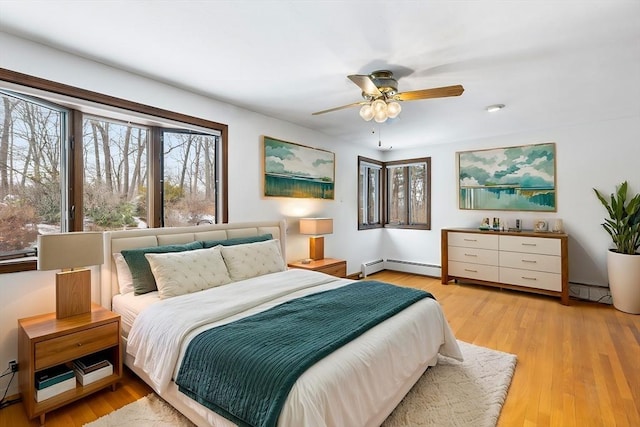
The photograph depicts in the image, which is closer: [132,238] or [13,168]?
[13,168]

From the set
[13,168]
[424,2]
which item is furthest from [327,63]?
[13,168]

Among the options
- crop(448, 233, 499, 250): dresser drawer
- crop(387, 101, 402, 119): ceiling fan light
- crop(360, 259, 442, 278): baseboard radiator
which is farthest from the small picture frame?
crop(387, 101, 402, 119): ceiling fan light

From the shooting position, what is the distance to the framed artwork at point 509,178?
14.9 feet

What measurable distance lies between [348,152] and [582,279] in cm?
393

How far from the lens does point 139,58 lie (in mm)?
2424

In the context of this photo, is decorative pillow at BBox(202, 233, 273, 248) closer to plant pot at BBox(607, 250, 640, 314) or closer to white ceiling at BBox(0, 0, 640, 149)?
white ceiling at BBox(0, 0, 640, 149)

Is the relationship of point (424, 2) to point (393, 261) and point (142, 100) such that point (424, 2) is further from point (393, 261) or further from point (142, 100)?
point (393, 261)

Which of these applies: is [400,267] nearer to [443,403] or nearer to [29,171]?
[443,403]

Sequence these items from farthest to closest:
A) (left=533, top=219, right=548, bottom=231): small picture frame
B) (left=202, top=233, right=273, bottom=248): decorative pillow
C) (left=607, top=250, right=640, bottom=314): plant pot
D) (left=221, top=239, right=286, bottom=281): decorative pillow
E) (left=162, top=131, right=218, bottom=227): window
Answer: (left=533, top=219, right=548, bottom=231): small picture frame
(left=607, top=250, right=640, bottom=314): plant pot
(left=162, top=131, right=218, bottom=227): window
(left=202, top=233, right=273, bottom=248): decorative pillow
(left=221, top=239, right=286, bottom=281): decorative pillow

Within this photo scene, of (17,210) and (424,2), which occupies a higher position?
(424,2)

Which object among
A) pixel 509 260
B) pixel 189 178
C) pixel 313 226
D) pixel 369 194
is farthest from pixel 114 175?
pixel 509 260

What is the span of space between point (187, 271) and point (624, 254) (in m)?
4.94

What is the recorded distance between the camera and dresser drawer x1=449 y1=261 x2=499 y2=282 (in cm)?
468

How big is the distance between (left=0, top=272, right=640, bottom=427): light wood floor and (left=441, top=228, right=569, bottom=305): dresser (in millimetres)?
268
